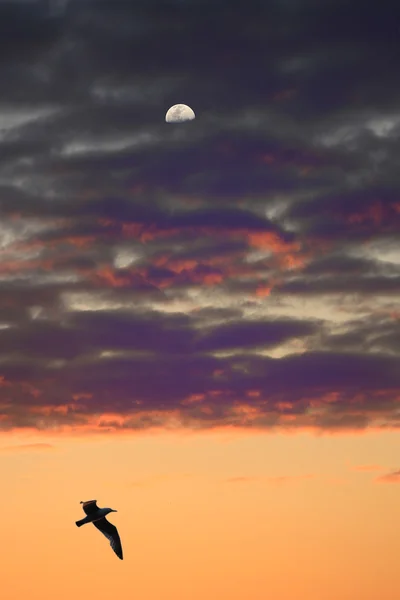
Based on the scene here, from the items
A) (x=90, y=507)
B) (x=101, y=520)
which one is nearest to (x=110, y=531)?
(x=101, y=520)

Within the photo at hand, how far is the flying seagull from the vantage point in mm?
134750

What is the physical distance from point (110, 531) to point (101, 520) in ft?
8.22

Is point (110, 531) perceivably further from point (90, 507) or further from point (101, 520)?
point (90, 507)

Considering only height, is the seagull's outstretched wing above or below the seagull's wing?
below

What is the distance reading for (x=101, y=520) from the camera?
138250 mm

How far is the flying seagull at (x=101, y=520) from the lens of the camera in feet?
442

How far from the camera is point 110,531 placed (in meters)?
140

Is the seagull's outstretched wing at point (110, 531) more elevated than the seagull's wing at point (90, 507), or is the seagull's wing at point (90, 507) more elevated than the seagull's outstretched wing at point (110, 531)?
→ the seagull's wing at point (90, 507)

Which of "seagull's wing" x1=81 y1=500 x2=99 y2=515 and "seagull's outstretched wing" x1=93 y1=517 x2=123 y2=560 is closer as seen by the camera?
"seagull's wing" x1=81 y1=500 x2=99 y2=515

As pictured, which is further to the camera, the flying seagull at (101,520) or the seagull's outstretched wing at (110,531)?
the seagull's outstretched wing at (110,531)

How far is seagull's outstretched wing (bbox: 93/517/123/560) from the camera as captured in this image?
139 meters

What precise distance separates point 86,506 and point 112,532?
6.39 meters

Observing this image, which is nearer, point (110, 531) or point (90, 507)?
point (90, 507)

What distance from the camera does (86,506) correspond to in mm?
136625
